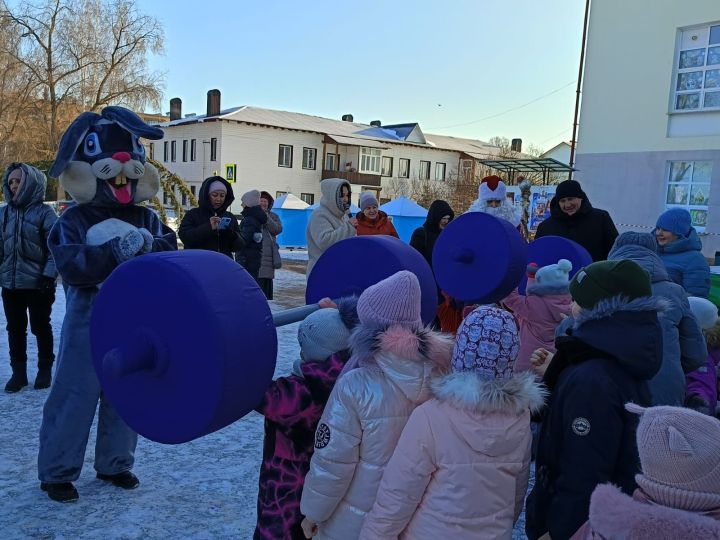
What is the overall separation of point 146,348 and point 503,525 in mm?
1207

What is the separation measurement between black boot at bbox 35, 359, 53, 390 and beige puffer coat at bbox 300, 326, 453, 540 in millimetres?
3741

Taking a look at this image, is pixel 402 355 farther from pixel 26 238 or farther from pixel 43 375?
pixel 26 238

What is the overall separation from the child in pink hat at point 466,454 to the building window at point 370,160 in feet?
142

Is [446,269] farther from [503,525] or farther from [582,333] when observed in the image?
[503,525]

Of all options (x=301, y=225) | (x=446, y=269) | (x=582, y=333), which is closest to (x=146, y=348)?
(x=582, y=333)

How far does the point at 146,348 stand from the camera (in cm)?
182

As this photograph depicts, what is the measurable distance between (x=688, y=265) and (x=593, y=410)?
317cm

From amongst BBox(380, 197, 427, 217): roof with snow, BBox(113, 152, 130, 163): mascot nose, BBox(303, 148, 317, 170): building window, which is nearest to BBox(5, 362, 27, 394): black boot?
BBox(113, 152, 130, 163): mascot nose

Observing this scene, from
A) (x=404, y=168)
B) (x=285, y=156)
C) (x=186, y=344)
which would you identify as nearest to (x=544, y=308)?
(x=186, y=344)

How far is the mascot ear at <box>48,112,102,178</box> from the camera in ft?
10.6

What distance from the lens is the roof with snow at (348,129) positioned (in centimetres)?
4031

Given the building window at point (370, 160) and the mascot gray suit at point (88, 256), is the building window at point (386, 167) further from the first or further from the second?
the mascot gray suit at point (88, 256)

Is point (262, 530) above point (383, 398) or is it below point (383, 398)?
below

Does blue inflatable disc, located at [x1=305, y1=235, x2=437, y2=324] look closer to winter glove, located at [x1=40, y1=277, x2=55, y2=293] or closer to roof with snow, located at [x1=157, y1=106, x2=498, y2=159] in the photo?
winter glove, located at [x1=40, y1=277, x2=55, y2=293]
